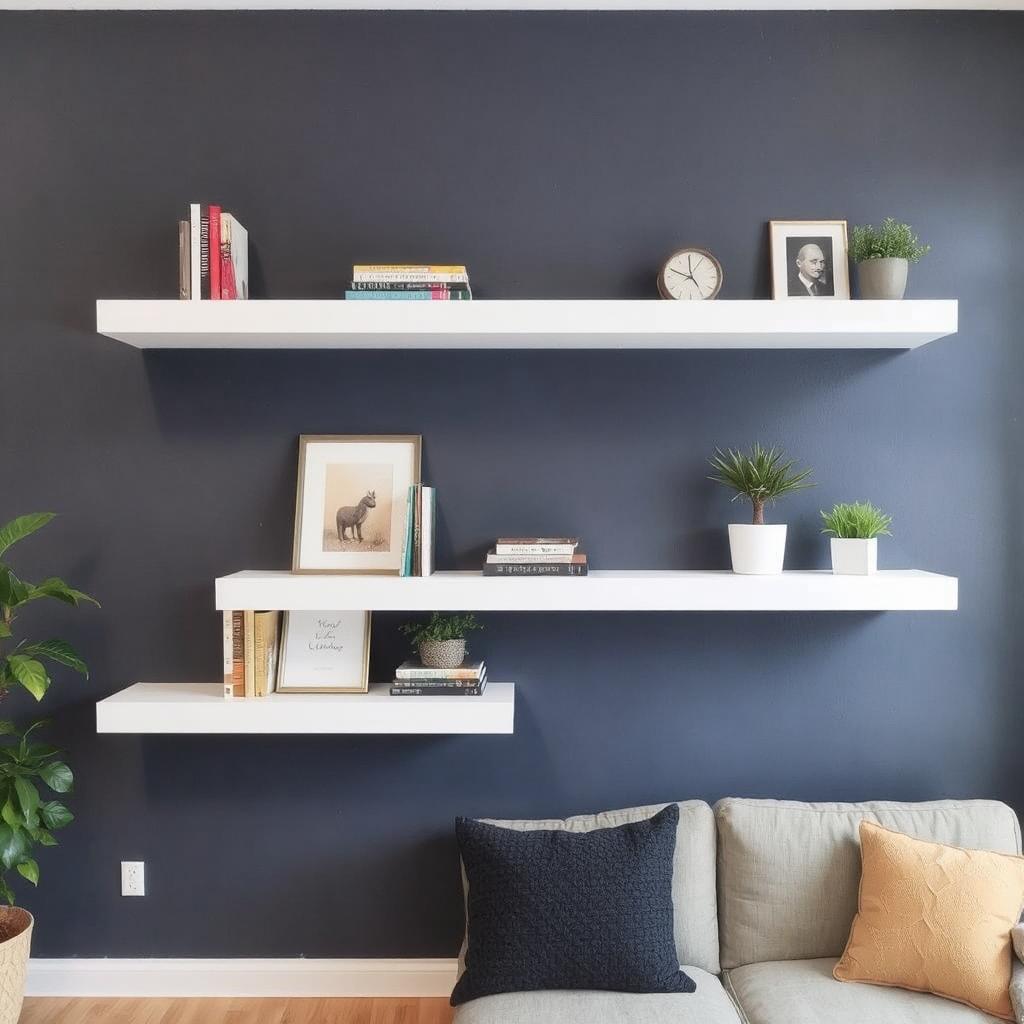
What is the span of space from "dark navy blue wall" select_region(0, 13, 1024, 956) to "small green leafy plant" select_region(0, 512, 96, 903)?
23cm

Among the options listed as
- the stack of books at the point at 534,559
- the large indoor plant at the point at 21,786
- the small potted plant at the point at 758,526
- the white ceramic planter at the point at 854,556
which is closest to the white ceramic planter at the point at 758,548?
the small potted plant at the point at 758,526

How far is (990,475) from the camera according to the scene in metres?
2.45

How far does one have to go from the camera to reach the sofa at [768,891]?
1966 mm

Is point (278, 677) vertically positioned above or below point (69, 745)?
above

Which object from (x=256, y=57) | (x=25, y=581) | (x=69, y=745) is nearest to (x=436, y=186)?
(x=256, y=57)

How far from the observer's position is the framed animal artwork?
2416 mm

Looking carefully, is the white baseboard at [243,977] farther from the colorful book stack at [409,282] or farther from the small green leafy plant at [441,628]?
the colorful book stack at [409,282]

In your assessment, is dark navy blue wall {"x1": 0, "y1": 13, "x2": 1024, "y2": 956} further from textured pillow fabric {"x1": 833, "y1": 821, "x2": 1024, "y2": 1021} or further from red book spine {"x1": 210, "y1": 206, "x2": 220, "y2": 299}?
textured pillow fabric {"x1": 833, "y1": 821, "x2": 1024, "y2": 1021}

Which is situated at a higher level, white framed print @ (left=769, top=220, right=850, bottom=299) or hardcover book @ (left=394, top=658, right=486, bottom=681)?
white framed print @ (left=769, top=220, right=850, bottom=299)

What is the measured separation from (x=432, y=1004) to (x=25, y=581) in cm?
166

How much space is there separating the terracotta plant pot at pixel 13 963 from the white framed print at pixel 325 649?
88cm

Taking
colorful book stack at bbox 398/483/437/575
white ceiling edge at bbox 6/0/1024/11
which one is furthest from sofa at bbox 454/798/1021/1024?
white ceiling edge at bbox 6/0/1024/11

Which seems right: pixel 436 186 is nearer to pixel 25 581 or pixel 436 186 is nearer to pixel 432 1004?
pixel 25 581

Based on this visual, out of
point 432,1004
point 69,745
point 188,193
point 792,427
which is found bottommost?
point 432,1004
